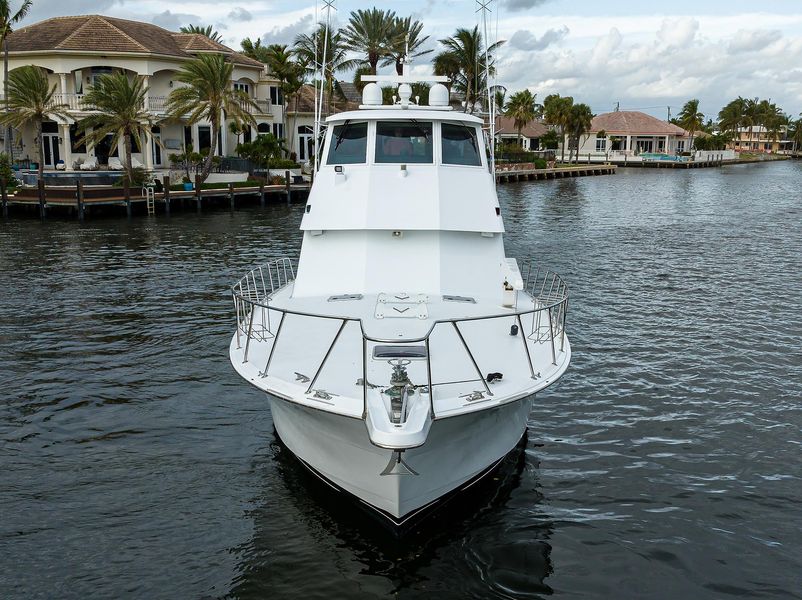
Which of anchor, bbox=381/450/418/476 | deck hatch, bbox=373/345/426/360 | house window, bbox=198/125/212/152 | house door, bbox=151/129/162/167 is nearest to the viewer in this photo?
anchor, bbox=381/450/418/476

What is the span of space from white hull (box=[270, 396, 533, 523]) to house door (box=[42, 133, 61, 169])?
51.8 m

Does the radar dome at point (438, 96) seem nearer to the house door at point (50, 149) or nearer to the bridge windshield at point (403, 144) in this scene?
the bridge windshield at point (403, 144)

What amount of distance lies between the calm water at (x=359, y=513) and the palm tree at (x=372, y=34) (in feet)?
125

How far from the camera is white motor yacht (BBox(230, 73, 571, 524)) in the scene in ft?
29.2

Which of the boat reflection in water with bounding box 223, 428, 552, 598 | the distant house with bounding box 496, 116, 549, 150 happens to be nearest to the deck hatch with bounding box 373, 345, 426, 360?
the boat reflection in water with bounding box 223, 428, 552, 598

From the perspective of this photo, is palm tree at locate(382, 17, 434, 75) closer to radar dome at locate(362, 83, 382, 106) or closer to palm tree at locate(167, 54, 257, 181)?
palm tree at locate(167, 54, 257, 181)

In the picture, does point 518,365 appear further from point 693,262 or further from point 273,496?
point 693,262

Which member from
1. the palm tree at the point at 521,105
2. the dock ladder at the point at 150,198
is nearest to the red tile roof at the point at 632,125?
the palm tree at the point at 521,105

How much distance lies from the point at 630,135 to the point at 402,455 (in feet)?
427

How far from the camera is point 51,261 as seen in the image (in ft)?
95.2

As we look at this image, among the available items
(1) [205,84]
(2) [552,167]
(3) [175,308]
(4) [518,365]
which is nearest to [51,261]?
(3) [175,308]

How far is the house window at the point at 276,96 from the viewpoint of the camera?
6269 centimetres

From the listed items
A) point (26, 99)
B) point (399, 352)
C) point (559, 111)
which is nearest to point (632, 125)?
point (559, 111)

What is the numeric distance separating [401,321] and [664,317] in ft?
41.9
